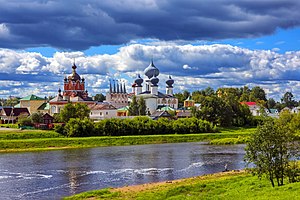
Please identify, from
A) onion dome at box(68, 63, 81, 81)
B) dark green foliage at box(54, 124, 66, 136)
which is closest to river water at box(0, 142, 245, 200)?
dark green foliage at box(54, 124, 66, 136)

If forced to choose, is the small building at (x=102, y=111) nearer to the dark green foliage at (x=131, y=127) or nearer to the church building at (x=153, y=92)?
the church building at (x=153, y=92)

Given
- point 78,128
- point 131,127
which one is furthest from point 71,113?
point 78,128

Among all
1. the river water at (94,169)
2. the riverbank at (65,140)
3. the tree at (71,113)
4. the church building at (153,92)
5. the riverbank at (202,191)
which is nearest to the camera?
the riverbank at (202,191)

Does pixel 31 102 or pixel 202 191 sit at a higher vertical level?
pixel 31 102

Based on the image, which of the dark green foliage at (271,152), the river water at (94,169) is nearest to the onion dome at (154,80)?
the river water at (94,169)

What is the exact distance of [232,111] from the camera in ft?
368

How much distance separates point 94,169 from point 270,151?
884 inches

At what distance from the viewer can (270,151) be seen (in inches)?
1035

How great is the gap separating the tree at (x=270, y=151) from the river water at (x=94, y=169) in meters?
12.3

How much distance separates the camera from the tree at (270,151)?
2623 centimetres

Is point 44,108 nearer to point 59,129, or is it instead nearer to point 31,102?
point 31,102

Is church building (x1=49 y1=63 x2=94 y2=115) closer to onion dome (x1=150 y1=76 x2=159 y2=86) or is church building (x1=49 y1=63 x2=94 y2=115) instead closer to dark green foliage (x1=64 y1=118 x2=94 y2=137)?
onion dome (x1=150 y1=76 x2=159 y2=86)

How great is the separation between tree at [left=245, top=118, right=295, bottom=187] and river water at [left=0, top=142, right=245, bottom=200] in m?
12.3

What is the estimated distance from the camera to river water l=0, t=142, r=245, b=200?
1383 inches
